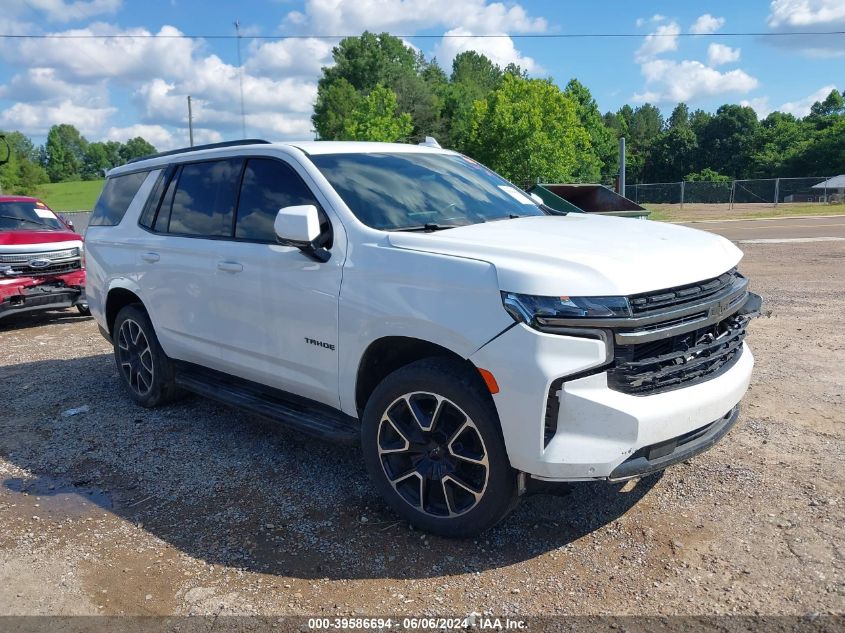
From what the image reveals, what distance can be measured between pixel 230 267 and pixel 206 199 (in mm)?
746

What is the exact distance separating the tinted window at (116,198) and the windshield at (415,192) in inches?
93.6

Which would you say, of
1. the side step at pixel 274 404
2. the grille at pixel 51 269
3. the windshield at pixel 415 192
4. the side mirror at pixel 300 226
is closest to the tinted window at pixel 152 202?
the side step at pixel 274 404

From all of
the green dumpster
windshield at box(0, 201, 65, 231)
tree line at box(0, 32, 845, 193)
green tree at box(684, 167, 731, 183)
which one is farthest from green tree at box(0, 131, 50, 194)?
green tree at box(684, 167, 731, 183)

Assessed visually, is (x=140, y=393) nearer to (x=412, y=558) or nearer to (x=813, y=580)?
(x=412, y=558)

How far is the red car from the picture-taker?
9.50m

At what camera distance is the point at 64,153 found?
119438 millimetres

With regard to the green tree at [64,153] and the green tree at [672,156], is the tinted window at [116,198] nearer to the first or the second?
the green tree at [672,156]

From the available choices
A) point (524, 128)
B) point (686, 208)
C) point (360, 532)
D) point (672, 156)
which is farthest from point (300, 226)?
point (672, 156)

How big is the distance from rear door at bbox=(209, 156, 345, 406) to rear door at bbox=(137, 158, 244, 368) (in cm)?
→ 10

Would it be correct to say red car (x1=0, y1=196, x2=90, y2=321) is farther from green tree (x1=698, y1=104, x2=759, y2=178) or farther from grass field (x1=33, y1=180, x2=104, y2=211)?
green tree (x1=698, y1=104, x2=759, y2=178)

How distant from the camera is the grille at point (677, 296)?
9.72ft

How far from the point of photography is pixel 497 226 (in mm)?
3924

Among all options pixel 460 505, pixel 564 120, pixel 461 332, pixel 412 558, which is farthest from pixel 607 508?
pixel 564 120

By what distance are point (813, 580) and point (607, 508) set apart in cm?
104
